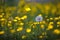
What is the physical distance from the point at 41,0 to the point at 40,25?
0.23 metres

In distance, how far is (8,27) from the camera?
163 cm

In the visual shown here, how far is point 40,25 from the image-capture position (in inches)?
63.5

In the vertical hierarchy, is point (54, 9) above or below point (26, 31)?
above

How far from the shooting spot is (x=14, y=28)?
1631mm

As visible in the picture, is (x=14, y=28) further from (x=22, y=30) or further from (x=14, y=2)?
(x=14, y=2)

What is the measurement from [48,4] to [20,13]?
27 centimetres

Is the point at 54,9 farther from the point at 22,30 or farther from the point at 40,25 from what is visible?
the point at 22,30

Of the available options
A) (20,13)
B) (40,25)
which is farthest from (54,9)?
(20,13)

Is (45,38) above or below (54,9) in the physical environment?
below

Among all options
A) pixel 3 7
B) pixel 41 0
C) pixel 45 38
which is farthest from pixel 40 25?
pixel 3 7

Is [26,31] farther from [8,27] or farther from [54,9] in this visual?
[54,9]

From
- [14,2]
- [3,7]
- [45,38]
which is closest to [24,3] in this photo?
[14,2]

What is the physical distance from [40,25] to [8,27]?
29cm

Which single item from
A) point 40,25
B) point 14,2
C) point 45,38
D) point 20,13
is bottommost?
point 45,38
